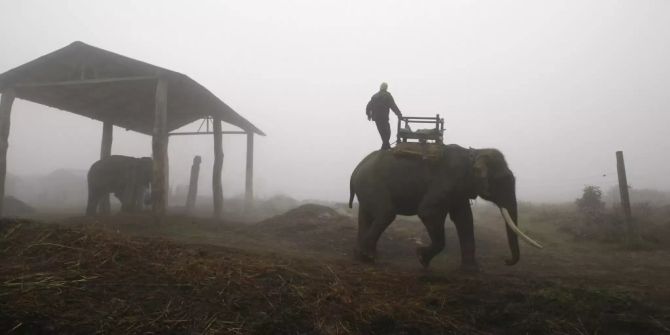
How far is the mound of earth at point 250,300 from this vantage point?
9.52ft

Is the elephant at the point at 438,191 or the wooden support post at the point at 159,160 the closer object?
the elephant at the point at 438,191

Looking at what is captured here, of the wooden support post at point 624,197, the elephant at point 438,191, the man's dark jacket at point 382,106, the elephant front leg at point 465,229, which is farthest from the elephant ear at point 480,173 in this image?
the wooden support post at point 624,197

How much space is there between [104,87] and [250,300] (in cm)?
1342

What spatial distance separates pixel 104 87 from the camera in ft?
44.9

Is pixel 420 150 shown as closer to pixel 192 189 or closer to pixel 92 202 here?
pixel 92 202

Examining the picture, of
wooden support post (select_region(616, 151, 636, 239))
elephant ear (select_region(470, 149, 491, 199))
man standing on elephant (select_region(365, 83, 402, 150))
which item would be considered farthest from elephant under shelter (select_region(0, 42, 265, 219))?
wooden support post (select_region(616, 151, 636, 239))

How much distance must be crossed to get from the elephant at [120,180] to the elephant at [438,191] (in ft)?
35.5

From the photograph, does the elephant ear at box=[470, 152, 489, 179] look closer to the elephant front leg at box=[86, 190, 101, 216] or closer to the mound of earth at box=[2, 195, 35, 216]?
the elephant front leg at box=[86, 190, 101, 216]

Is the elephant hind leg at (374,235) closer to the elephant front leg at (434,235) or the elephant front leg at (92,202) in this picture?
the elephant front leg at (434,235)

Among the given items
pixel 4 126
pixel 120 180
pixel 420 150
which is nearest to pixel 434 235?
pixel 420 150

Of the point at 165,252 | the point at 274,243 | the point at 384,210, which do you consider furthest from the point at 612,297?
the point at 274,243

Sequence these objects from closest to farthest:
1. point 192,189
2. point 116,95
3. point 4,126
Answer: point 4,126 → point 116,95 → point 192,189

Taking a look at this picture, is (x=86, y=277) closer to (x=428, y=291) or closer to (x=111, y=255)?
(x=111, y=255)

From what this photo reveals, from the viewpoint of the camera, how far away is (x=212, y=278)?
12.6ft
